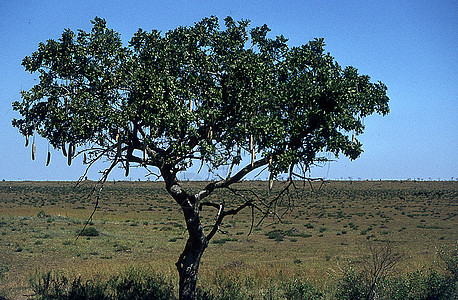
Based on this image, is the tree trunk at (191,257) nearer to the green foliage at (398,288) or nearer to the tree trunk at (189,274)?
the tree trunk at (189,274)

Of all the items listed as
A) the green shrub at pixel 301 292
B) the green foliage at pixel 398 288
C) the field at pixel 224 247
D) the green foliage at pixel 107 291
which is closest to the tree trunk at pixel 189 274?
the green foliage at pixel 107 291

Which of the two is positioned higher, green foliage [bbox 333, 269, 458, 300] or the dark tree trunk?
the dark tree trunk

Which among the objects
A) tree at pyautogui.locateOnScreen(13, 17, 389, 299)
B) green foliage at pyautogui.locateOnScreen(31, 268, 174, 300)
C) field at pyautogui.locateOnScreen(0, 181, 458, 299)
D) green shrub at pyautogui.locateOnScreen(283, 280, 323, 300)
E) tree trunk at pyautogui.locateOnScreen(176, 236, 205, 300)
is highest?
tree at pyautogui.locateOnScreen(13, 17, 389, 299)

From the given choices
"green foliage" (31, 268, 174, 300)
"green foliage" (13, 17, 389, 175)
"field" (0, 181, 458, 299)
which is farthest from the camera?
"field" (0, 181, 458, 299)

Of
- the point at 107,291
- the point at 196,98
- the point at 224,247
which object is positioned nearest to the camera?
the point at 196,98

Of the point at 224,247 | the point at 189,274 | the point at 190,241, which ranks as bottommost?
the point at 224,247

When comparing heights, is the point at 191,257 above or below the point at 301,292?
above

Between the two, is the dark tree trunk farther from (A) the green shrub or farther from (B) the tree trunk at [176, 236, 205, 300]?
(A) the green shrub

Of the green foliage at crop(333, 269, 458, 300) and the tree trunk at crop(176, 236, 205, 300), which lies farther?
the green foliage at crop(333, 269, 458, 300)

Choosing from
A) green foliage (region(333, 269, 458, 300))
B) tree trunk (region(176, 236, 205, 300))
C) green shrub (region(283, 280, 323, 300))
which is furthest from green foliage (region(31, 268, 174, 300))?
green foliage (region(333, 269, 458, 300))

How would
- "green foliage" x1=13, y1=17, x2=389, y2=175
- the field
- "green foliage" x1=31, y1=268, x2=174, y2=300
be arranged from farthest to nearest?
the field < "green foliage" x1=31, y1=268, x2=174, y2=300 < "green foliage" x1=13, y1=17, x2=389, y2=175

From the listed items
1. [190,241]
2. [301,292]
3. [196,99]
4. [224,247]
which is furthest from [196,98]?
[224,247]

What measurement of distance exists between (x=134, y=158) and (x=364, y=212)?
66.7m

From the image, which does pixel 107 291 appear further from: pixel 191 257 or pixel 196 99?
pixel 196 99
